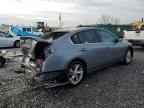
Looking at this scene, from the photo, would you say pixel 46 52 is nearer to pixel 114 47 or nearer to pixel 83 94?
pixel 83 94

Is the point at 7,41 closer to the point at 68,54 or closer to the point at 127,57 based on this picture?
the point at 127,57

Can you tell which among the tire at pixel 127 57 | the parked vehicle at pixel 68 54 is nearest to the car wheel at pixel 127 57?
the tire at pixel 127 57

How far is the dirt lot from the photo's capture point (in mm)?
4691

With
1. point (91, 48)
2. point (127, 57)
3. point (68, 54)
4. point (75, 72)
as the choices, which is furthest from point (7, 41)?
point (68, 54)

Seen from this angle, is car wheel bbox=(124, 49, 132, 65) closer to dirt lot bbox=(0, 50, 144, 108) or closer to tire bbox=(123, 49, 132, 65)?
tire bbox=(123, 49, 132, 65)

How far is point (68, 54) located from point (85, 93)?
108 centimetres

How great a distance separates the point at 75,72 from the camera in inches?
225

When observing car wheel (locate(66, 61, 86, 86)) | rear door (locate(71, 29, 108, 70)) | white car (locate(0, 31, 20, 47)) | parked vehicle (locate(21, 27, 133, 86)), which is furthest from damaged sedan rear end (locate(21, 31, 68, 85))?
white car (locate(0, 31, 20, 47))

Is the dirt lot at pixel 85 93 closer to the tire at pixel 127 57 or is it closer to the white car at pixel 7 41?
the tire at pixel 127 57

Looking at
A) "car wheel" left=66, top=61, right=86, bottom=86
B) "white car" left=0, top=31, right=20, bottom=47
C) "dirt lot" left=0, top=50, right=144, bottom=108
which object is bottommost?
"dirt lot" left=0, top=50, right=144, bottom=108

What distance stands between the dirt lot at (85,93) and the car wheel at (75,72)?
172 mm

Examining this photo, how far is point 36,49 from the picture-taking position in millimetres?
5363

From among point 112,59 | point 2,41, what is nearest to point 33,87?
point 112,59

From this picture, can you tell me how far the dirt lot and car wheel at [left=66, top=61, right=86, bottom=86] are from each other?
0.17 metres
